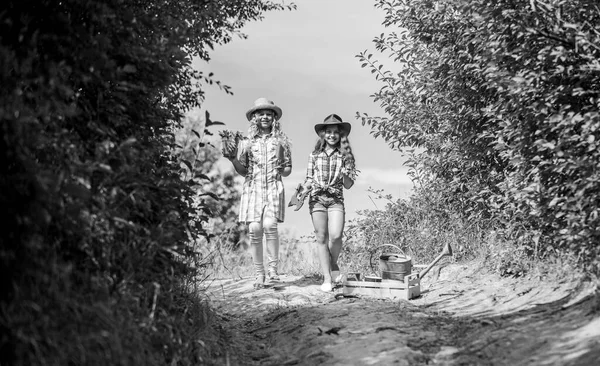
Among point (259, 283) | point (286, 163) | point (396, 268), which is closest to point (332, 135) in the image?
point (286, 163)

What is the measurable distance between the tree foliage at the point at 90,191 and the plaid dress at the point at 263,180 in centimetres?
282

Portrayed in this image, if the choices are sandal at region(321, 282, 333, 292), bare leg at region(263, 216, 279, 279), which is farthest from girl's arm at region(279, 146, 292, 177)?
sandal at region(321, 282, 333, 292)

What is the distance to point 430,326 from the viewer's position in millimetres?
6770

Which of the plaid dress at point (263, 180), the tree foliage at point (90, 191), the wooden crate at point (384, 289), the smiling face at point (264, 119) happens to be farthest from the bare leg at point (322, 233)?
the tree foliage at point (90, 191)

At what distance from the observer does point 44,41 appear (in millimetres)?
5199

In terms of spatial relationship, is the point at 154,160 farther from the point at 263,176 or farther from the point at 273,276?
the point at 273,276

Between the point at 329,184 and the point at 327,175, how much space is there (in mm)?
133

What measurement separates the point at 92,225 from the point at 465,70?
6.29 meters

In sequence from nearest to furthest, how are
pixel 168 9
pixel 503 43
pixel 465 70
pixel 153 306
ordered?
pixel 153 306
pixel 168 9
pixel 503 43
pixel 465 70

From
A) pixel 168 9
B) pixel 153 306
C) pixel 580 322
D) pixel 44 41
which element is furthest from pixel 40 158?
pixel 580 322

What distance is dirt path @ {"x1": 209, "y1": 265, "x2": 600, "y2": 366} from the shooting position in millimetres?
5488

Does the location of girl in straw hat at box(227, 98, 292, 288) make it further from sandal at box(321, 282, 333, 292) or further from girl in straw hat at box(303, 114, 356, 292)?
sandal at box(321, 282, 333, 292)

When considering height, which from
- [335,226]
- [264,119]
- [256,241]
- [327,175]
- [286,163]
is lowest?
[256,241]

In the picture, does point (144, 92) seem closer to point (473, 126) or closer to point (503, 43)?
point (503, 43)
